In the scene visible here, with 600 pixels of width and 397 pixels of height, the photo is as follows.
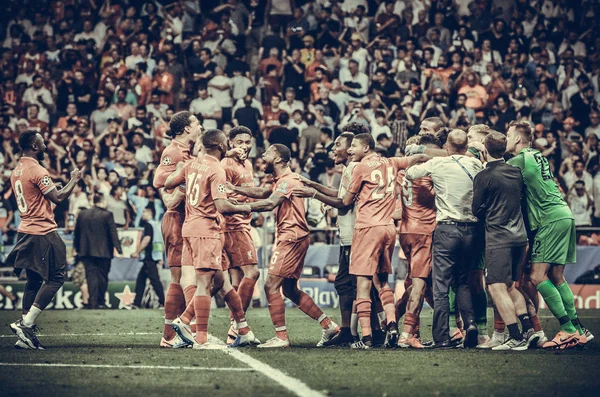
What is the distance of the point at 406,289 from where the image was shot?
11812mm

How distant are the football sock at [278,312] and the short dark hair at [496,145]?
2735 mm

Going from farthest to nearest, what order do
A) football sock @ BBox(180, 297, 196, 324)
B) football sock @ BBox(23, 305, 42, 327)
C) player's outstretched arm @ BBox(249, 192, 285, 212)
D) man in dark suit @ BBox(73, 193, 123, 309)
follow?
man in dark suit @ BBox(73, 193, 123, 309), football sock @ BBox(23, 305, 42, 327), football sock @ BBox(180, 297, 196, 324), player's outstretched arm @ BBox(249, 192, 285, 212)

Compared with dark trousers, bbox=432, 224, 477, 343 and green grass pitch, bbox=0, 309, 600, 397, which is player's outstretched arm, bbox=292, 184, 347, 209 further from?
green grass pitch, bbox=0, 309, 600, 397

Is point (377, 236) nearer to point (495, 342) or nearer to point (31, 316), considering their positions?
point (495, 342)

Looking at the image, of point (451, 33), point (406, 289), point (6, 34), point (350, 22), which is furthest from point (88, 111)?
point (406, 289)

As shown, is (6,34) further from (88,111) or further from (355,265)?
(355,265)

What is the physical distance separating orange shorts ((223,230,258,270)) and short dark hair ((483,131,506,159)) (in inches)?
118

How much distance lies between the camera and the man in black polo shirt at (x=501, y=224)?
10289mm

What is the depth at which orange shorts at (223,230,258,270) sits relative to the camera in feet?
38.1

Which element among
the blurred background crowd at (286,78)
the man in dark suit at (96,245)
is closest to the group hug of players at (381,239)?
the blurred background crowd at (286,78)

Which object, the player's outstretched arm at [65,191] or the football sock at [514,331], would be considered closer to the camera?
the football sock at [514,331]

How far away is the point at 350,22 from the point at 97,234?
29.4ft

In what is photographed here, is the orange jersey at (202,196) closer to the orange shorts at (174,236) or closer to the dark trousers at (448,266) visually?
the orange shorts at (174,236)

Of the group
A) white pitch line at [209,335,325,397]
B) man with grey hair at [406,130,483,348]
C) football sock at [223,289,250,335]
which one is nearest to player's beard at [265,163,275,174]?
football sock at [223,289,250,335]
